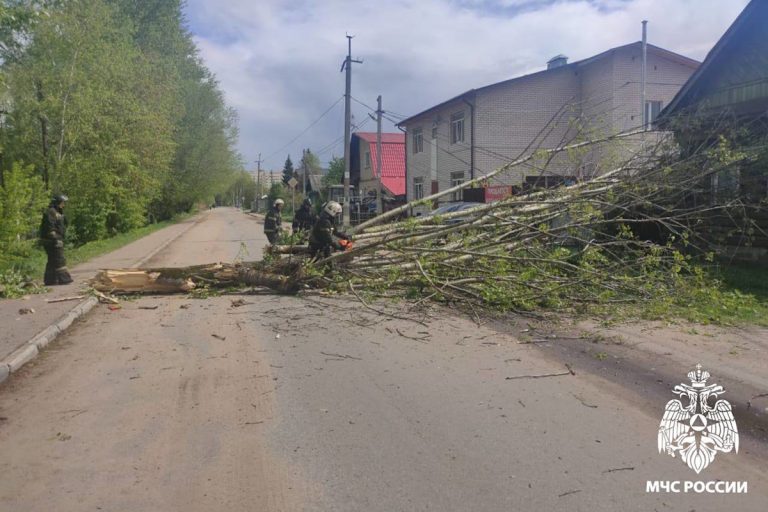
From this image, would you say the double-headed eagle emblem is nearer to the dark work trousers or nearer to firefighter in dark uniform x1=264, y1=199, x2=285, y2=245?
→ the dark work trousers

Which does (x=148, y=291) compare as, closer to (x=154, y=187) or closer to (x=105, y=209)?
(x=105, y=209)

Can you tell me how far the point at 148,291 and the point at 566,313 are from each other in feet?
23.7

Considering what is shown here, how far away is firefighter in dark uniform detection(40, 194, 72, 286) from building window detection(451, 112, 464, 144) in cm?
2120

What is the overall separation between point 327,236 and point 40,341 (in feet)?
15.4

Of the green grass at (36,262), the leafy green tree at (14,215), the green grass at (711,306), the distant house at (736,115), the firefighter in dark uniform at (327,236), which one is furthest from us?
the distant house at (736,115)

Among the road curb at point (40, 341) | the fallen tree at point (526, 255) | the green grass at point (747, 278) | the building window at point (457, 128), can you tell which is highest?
the building window at point (457, 128)

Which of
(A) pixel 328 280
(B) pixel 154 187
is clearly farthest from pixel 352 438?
(B) pixel 154 187

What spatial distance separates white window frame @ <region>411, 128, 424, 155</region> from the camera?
35.1 m

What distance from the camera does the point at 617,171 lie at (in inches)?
441

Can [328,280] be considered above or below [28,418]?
above

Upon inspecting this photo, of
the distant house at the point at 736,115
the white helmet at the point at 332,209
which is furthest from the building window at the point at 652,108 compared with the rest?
the white helmet at the point at 332,209

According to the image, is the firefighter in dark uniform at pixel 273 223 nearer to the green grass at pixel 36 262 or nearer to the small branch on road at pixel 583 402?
the green grass at pixel 36 262

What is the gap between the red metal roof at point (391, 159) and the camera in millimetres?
44303

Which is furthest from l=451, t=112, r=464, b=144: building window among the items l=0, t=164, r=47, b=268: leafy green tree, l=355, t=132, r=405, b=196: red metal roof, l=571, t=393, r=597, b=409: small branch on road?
l=571, t=393, r=597, b=409: small branch on road
